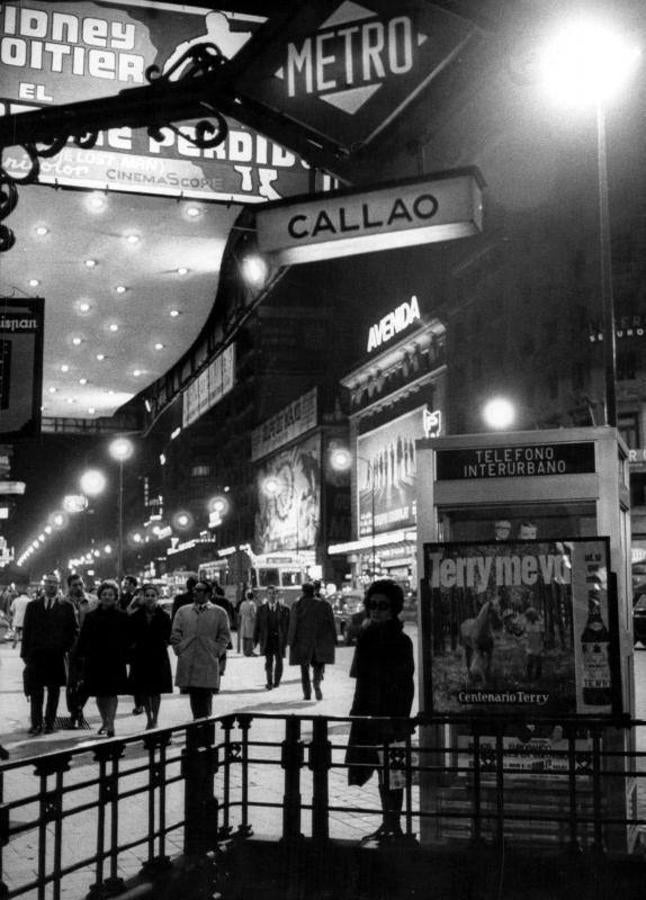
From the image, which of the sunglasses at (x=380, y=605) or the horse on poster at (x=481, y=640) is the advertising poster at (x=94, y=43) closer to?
the horse on poster at (x=481, y=640)

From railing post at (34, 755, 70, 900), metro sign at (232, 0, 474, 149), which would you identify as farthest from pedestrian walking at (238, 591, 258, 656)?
metro sign at (232, 0, 474, 149)

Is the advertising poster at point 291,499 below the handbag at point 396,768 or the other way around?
the other way around

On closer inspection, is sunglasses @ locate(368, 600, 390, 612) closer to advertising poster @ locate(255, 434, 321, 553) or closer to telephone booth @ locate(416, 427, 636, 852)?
telephone booth @ locate(416, 427, 636, 852)

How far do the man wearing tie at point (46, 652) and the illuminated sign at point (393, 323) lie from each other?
53.7 metres

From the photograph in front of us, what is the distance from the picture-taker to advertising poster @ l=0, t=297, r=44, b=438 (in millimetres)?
5934

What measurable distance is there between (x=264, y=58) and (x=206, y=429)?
10785 cm

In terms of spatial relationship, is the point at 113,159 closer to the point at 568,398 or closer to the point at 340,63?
the point at 340,63

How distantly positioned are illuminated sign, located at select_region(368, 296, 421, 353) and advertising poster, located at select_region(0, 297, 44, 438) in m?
60.5

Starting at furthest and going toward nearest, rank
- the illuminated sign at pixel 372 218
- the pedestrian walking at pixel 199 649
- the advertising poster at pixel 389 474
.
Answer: the advertising poster at pixel 389 474 → the pedestrian walking at pixel 199 649 → the illuminated sign at pixel 372 218

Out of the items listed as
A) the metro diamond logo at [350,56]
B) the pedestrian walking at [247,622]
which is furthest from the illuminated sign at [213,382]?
the metro diamond logo at [350,56]

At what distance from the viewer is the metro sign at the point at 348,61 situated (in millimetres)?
5129

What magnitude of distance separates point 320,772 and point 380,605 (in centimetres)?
176

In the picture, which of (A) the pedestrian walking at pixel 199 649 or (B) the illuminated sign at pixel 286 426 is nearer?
(A) the pedestrian walking at pixel 199 649

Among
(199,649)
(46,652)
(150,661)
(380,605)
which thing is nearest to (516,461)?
(380,605)
